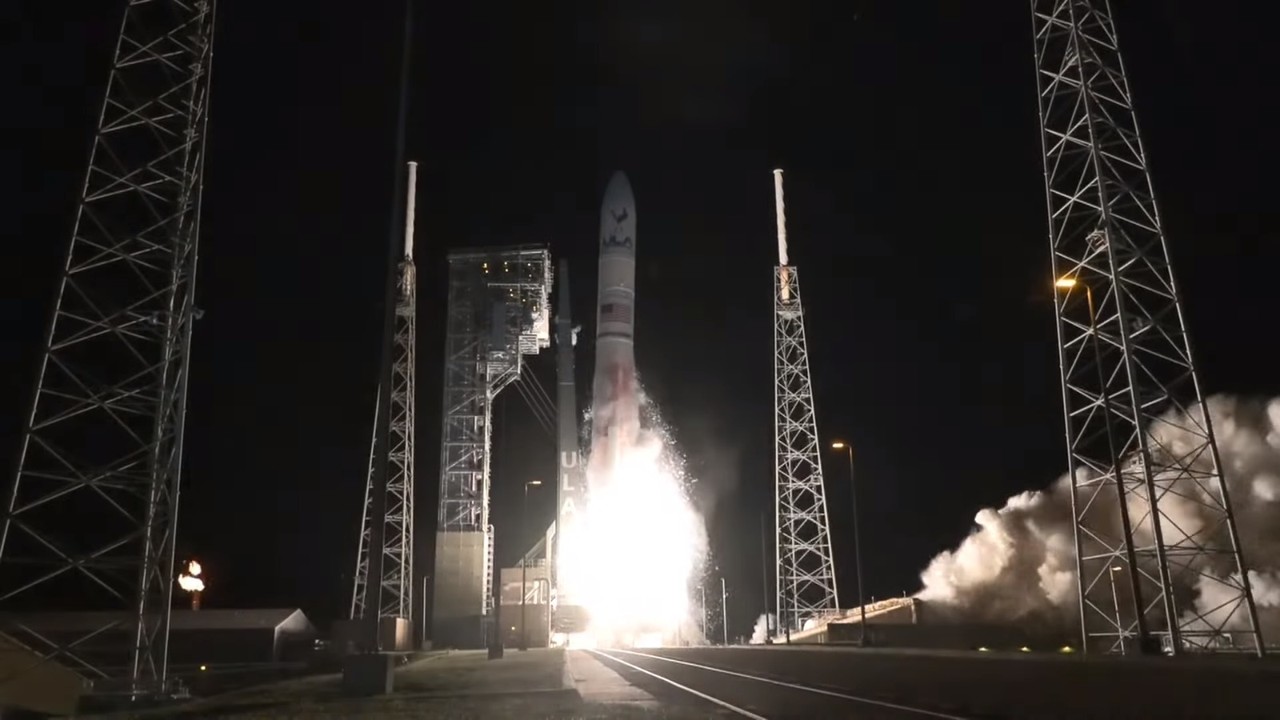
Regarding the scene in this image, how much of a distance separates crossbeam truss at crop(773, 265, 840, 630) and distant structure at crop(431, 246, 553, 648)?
16.6 meters

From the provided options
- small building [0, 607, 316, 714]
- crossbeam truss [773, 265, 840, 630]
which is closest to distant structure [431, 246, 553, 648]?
small building [0, 607, 316, 714]

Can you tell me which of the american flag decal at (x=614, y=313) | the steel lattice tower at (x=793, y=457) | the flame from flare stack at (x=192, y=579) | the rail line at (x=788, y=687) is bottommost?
the rail line at (x=788, y=687)

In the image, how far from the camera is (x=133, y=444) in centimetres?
4688

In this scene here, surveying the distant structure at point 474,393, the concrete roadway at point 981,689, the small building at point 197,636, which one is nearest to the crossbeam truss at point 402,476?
the distant structure at point 474,393

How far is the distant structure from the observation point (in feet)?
185

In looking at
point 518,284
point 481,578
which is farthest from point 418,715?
point 518,284

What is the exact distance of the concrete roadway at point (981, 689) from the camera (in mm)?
13134

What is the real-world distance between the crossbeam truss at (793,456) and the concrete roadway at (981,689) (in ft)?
77.7

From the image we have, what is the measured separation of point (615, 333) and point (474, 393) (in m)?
9.34

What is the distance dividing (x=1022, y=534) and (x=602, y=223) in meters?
31.5

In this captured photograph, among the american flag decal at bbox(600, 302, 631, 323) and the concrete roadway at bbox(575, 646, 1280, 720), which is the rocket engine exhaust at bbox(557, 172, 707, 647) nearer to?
the american flag decal at bbox(600, 302, 631, 323)

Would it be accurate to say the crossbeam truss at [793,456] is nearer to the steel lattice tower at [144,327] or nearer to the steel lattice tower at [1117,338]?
the steel lattice tower at [1117,338]

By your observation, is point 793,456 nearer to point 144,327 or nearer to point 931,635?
point 931,635

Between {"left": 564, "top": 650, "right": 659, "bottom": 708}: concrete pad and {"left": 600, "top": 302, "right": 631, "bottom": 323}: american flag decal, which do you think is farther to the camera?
{"left": 600, "top": 302, "right": 631, "bottom": 323}: american flag decal
